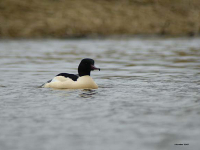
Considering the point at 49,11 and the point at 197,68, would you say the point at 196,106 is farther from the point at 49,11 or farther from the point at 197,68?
the point at 49,11

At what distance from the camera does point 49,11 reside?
176 feet

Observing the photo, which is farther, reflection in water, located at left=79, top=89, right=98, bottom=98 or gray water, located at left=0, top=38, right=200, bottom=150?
reflection in water, located at left=79, top=89, right=98, bottom=98

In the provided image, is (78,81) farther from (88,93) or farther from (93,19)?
(93,19)

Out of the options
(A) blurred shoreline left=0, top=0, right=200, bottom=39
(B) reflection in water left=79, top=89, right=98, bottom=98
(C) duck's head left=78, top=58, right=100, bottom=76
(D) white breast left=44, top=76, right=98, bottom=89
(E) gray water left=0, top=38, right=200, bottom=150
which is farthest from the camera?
(A) blurred shoreline left=0, top=0, right=200, bottom=39

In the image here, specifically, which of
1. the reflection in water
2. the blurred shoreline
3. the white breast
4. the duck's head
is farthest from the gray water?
the blurred shoreline

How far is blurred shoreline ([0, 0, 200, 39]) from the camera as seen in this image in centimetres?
4966

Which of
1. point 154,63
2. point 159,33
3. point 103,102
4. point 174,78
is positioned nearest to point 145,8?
point 159,33

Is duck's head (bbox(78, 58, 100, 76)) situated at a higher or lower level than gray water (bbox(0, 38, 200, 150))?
higher

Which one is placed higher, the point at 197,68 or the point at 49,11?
the point at 49,11

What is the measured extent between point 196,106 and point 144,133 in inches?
113

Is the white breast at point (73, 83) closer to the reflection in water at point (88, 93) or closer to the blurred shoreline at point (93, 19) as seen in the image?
the reflection in water at point (88, 93)

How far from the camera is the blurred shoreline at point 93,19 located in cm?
4966

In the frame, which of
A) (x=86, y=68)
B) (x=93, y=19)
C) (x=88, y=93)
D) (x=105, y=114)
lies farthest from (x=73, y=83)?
(x=93, y=19)

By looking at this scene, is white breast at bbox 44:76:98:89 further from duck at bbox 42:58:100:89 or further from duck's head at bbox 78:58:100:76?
→ duck's head at bbox 78:58:100:76
